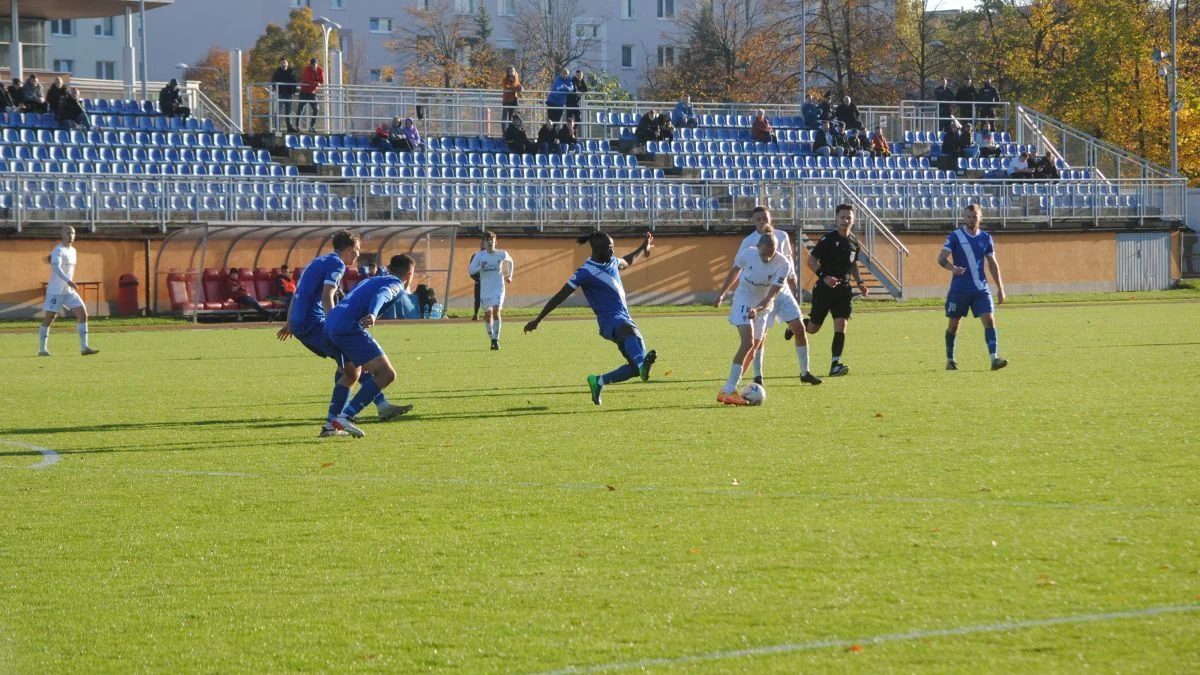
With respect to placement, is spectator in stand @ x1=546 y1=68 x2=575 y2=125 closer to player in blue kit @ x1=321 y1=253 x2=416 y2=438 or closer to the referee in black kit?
the referee in black kit

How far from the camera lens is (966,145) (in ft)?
165

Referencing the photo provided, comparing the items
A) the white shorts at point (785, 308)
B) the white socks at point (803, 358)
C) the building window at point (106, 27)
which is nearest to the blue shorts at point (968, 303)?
the white socks at point (803, 358)

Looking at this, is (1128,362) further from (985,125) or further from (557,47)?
(557,47)

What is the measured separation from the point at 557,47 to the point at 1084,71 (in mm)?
32461

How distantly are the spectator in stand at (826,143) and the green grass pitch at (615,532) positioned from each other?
3185 centimetres

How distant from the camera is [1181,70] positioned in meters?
67.6

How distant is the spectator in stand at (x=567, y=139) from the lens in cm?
4578

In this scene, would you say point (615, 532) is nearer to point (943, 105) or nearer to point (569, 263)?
point (569, 263)

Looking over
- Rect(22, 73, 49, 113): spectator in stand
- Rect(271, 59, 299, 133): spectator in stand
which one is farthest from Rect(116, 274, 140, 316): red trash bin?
Rect(271, 59, 299, 133): spectator in stand

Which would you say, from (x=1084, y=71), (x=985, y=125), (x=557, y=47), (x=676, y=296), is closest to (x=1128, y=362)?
(x=676, y=296)

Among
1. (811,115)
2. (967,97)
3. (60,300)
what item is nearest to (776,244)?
(60,300)

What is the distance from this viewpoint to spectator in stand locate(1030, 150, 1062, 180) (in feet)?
159

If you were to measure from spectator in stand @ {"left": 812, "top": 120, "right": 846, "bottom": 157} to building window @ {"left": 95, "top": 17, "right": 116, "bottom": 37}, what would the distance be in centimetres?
4960

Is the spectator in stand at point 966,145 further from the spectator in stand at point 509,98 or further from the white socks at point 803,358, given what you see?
the white socks at point 803,358
